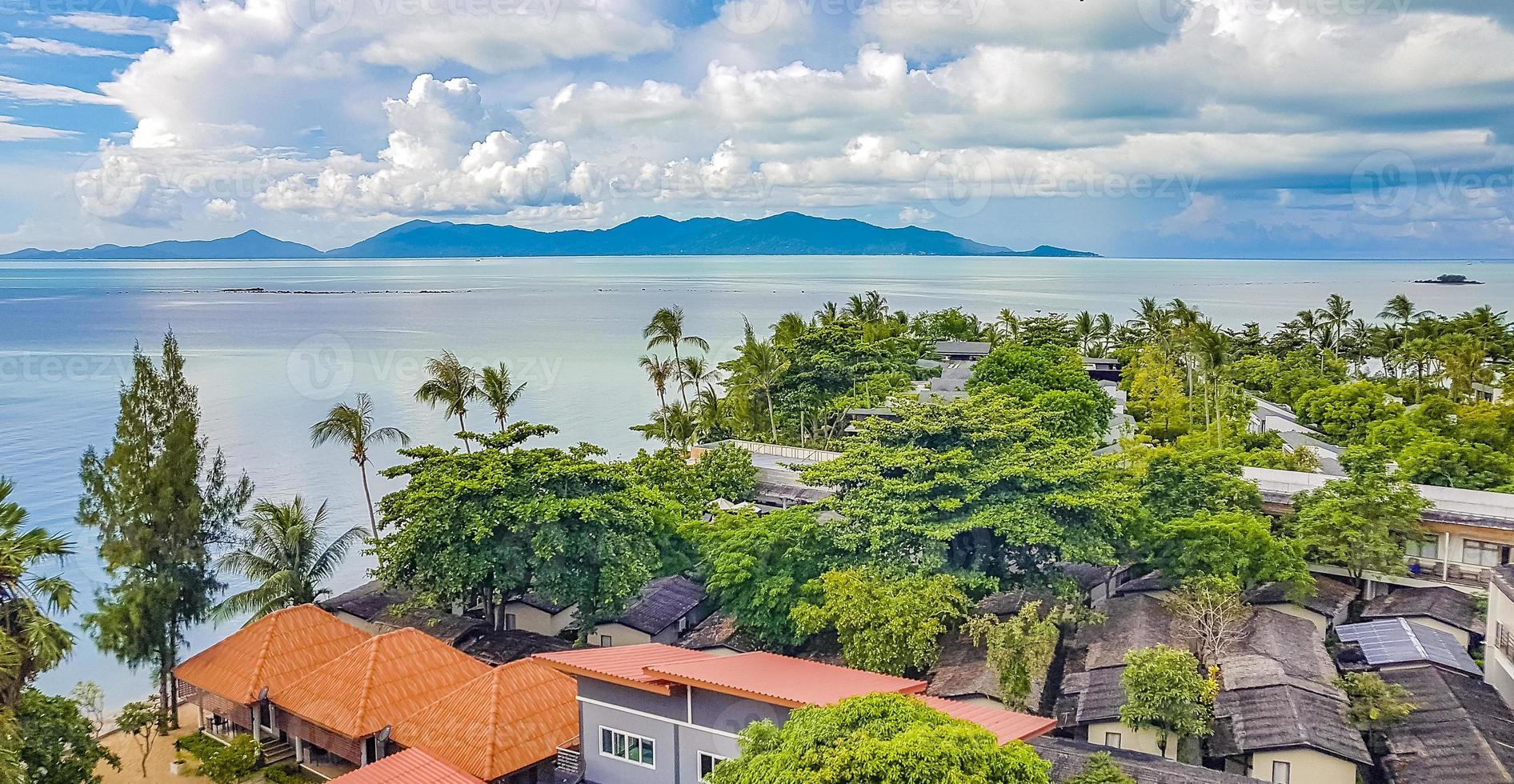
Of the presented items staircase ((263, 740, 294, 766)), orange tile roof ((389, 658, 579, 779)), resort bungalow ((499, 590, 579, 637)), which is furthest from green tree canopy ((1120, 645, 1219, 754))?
staircase ((263, 740, 294, 766))

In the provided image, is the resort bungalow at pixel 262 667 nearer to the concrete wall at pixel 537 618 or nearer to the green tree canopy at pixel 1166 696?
the concrete wall at pixel 537 618

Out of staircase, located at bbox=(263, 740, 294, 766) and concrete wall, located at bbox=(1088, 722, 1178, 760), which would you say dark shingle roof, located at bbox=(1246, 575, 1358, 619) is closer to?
concrete wall, located at bbox=(1088, 722, 1178, 760)

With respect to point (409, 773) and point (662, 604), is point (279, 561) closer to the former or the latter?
point (662, 604)

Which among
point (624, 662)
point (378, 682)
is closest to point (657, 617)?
point (378, 682)

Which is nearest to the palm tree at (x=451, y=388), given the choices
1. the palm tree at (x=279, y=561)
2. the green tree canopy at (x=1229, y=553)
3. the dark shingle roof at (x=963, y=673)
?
the palm tree at (x=279, y=561)

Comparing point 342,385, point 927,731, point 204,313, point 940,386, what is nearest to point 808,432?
point 940,386

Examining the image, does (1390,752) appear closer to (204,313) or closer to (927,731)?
(927,731)
